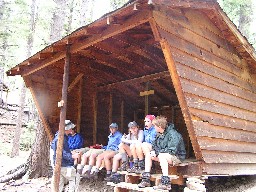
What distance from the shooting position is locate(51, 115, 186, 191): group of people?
5422 millimetres

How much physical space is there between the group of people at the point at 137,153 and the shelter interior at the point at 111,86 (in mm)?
1515

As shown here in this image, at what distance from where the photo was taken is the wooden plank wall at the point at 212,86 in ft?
17.5

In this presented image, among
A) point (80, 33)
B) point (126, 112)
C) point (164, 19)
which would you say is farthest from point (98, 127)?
point (164, 19)

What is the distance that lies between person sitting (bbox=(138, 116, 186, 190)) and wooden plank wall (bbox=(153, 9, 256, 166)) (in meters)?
0.55

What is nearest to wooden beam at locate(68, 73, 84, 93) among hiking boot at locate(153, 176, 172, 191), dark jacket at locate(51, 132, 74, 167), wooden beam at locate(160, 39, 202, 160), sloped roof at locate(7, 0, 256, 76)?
sloped roof at locate(7, 0, 256, 76)

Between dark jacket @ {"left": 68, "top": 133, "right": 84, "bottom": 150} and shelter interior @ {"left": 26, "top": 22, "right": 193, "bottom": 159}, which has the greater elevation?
shelter interior @ {"left": 26, "top": 22, "right": 193, "bottom": 159}

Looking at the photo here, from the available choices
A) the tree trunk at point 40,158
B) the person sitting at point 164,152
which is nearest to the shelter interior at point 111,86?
the tree trunk at point 40,158

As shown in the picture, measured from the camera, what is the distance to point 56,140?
6.64 meters

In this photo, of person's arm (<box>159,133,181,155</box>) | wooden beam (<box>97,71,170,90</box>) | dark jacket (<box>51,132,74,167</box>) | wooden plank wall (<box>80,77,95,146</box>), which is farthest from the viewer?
wooden plank wall (<box>80,77,95,146</box>)

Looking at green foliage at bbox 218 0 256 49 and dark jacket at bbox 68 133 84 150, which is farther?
green foliage at bbox 218 0 256 49

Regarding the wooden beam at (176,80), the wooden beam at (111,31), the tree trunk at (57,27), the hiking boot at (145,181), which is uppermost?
the tree trunk at (57,27)

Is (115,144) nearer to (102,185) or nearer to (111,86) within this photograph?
(102,185)

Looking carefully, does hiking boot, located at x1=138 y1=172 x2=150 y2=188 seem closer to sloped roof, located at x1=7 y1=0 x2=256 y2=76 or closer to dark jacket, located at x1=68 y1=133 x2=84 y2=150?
sloped roof, located at x1=7 y1=0 x2=256 y2=76

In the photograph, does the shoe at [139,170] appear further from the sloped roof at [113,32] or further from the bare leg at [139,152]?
the sloped roof at [113,32]
